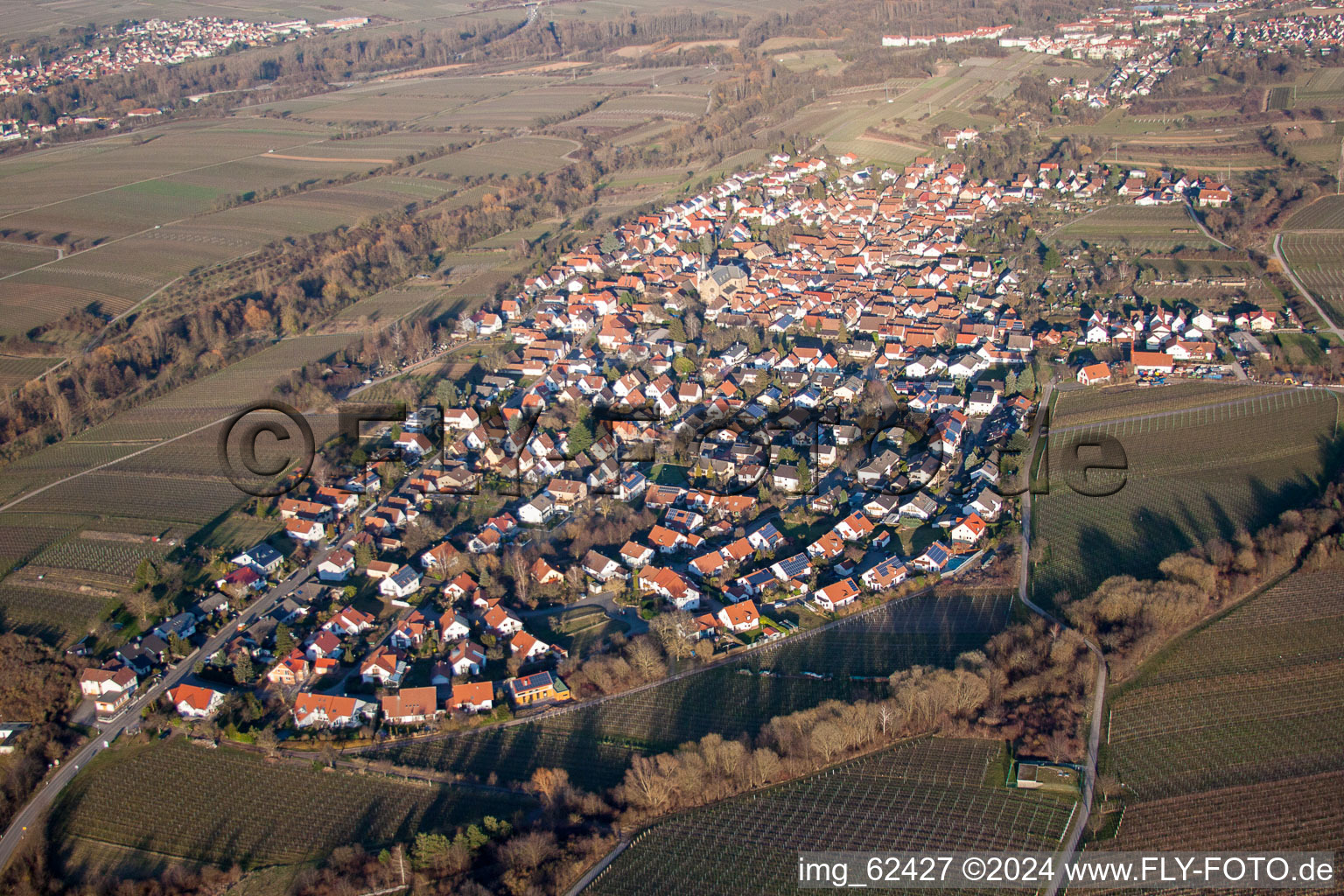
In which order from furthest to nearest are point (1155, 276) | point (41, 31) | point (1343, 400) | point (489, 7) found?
point (489, 7) → point (41, 31) → point (1155, 276) → point (1343, 400)

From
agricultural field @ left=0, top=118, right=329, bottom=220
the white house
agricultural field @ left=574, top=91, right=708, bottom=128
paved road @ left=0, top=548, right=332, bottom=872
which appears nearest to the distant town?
agricultural field @ left=0, top=118, right=329, bottom=220

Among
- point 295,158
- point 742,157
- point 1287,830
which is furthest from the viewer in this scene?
point 295,158

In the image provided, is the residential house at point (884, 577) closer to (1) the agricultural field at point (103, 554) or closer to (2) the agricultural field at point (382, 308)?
(1) the agricultural field at point (103, 554)

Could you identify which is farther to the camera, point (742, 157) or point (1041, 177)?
point (742, 157)

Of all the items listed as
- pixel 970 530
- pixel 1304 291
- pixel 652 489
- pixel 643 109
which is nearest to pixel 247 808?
pixel 652 489

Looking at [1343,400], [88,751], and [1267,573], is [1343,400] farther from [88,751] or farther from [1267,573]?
[88,751]

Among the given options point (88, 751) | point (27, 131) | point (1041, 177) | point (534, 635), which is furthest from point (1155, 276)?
point (27, 131)

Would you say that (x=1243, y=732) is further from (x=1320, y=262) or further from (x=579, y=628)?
(x=1320, y=262)

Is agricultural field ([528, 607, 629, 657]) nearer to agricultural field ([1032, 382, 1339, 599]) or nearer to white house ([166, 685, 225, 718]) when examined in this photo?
white house ([166, 685, 225, 718])
